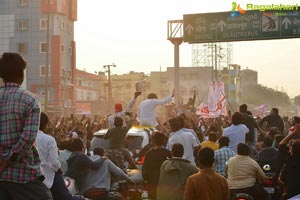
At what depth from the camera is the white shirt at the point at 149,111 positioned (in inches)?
594

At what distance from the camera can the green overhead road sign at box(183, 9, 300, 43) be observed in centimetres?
2755

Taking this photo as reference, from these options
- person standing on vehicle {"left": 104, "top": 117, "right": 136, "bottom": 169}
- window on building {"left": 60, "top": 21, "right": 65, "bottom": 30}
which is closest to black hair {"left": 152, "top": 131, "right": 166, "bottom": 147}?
person standing on vehicle {"left": 104, "top": 117, "right": 136, "bottom": 169}

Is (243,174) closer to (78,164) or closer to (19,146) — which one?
(78,164)

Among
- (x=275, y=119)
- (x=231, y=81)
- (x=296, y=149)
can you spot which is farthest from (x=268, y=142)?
(x=231, y=81)

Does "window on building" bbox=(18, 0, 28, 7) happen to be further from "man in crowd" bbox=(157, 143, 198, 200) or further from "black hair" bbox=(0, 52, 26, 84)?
"black hair" bbox=(0, 52, 26, 84)

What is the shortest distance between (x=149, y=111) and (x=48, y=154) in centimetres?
767

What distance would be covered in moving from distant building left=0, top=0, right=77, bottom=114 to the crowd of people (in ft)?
190

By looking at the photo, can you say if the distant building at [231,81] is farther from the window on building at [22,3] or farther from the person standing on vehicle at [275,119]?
the person standing on vehicle at [275,119]

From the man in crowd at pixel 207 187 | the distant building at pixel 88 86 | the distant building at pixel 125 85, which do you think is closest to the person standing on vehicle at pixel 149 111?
the man in crowd at pixel 207 187

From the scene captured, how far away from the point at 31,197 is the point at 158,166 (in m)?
5.12

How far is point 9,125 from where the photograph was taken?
4855 mm

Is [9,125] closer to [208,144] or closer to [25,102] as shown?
[25,102]

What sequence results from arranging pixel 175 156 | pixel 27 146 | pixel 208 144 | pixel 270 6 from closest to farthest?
1. pixel 27 146
2. pixel 175 156
3. pixel 208 144
4. pixel 270 6

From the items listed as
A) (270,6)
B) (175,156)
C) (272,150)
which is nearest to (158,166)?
(175,156)
